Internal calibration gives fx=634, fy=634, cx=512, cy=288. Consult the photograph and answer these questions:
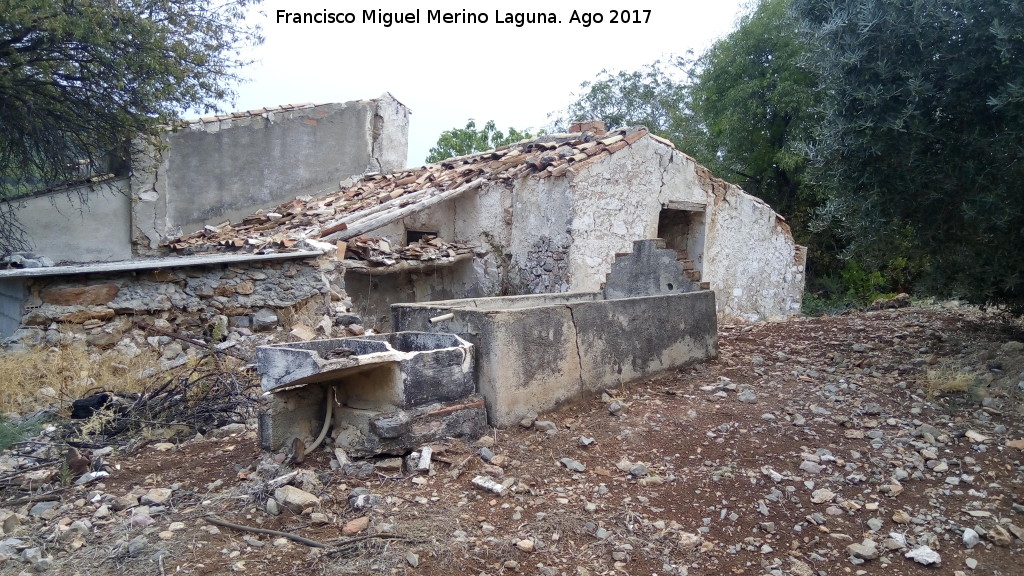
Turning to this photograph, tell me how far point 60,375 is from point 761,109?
1412 centimetres

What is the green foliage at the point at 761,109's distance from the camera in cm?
1415

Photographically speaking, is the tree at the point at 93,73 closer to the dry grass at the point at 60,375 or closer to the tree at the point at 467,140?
the dry grass at the point at 60,375

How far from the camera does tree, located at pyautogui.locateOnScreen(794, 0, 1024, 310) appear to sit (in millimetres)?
4633

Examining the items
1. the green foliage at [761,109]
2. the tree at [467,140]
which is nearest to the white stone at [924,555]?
the green foliage at [761,109]

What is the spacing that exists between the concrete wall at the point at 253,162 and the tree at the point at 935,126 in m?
9.01

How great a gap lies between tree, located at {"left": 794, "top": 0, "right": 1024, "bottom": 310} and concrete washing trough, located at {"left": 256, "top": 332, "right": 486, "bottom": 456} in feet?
12.1

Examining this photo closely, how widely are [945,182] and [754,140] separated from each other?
35.9ft

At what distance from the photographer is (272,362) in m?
3.73

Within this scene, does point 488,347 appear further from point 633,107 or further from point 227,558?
point 633,107

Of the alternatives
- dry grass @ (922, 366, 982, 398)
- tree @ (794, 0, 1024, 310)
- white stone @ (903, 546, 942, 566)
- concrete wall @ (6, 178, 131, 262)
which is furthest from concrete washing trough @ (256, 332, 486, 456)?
concrete wall @ (6, 178, 131, 262)

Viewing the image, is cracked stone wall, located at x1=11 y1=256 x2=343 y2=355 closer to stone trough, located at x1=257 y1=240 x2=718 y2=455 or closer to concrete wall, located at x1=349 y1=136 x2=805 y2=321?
concrete wall, located at x1=349 y1=136 x2=805 y2=321

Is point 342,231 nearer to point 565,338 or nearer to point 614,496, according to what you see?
point 565,338

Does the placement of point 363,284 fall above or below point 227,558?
above

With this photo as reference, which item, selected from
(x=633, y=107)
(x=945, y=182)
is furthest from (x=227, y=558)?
(x=633, y=107)
